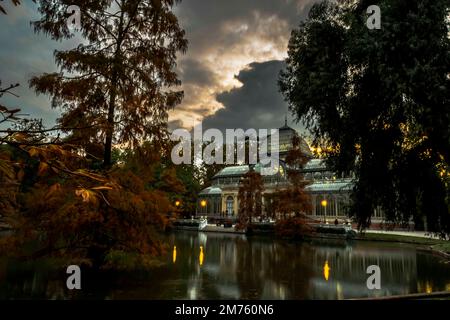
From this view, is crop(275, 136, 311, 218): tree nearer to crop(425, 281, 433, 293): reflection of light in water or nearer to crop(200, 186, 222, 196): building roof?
crop(425, 281, 433, 293): reflection of light in water

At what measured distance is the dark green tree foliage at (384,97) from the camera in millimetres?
9211

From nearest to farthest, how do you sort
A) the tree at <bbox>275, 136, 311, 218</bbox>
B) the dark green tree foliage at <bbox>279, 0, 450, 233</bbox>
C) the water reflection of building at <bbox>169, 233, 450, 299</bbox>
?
1. the dark green tree foliage at <bbox>279, 0, 450, 233</bbox>
2. the water reflection of building at <bbox>169, 233, 450, 299</bbox>
3. the tree at <bbox>275, 136, 311, 218</bbox>

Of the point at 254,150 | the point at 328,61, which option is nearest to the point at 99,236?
the point at 328,61

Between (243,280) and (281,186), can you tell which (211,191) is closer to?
(281,186)

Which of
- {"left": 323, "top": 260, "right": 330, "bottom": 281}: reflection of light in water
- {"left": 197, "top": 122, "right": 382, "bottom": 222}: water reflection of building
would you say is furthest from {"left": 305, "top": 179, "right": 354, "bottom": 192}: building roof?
{"left": 323, "top": 260, "right": 330, "bottom": 281}: reflection of light in water

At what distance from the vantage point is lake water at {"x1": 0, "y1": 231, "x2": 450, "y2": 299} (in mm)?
10117

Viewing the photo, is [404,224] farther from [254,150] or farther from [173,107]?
[254,150]

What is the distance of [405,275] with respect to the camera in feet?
46.8

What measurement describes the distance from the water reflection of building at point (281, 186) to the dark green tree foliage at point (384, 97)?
1285 inches

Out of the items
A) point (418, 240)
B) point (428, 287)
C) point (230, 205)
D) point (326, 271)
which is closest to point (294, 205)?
point (418, 240)

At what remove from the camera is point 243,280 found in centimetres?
1292

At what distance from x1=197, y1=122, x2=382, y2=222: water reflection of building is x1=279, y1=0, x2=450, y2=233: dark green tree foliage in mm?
32639

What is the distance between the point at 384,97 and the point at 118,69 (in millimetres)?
7905

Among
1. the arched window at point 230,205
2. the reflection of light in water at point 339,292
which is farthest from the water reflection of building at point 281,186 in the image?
the reflection of light in water at point 339,292
